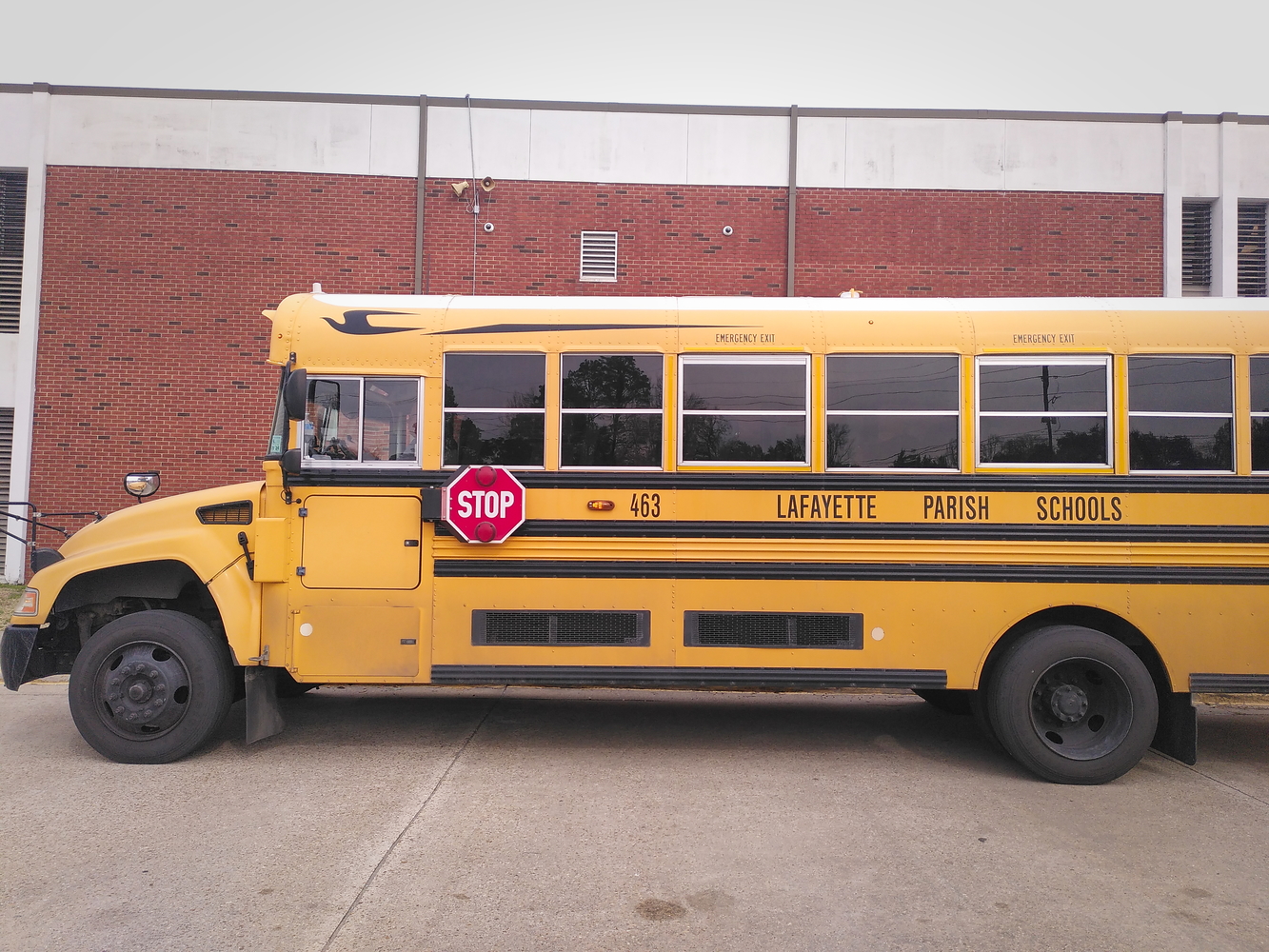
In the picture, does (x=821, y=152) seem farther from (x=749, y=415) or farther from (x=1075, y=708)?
(x=1075, y=708)

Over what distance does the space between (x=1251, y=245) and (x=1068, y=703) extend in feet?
39.0

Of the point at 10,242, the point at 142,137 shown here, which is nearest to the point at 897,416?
the point at 142,137

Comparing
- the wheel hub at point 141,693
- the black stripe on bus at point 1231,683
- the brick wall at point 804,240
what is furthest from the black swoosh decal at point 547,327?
the brick wall at point 804,240

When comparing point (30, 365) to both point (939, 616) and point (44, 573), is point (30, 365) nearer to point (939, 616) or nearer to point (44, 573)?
point (44, 573)

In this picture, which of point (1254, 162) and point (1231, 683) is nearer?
point (1231, 683)

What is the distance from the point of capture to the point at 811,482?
213 inches

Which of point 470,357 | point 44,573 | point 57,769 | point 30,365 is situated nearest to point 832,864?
point 470,357

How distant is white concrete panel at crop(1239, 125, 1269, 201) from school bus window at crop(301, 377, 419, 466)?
1381cm

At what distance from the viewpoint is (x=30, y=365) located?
12.6 meters

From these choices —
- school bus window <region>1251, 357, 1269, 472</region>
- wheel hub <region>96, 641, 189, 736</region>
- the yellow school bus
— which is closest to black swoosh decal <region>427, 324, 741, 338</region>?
the yellow school bus

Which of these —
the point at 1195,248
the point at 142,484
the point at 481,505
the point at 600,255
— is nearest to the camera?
the point at 481,505

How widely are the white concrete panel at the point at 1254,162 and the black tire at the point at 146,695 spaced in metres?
15.4

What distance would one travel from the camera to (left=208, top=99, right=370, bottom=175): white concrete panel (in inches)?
502

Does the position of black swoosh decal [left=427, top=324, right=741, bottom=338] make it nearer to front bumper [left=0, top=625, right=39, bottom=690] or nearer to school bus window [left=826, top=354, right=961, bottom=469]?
school bus window [left=826, top=354, right=961, bottom=469]
